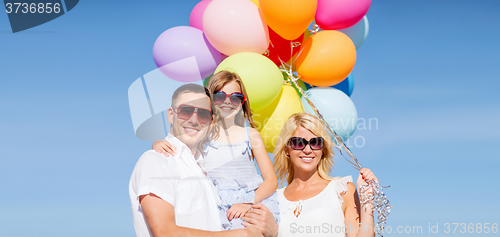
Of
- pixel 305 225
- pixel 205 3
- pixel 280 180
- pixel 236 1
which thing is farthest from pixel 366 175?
pixel 205 3

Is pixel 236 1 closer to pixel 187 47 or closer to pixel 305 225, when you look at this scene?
pixel 187 47

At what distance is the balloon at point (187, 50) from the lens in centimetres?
406

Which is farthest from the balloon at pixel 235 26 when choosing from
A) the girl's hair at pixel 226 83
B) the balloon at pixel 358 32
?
the balloon at pixel 358 32

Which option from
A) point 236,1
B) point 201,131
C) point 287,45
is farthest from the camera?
point 287,45

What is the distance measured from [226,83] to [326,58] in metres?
1.27

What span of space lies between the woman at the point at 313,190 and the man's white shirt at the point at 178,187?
799mm

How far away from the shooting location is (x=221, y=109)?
321 centimetres

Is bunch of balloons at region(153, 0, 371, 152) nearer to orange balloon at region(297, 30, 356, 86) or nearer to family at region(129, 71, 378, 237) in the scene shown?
orange balloon at region(297, 30, 356, 86)

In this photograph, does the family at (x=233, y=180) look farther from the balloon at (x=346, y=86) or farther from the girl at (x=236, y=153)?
the balloon at (x=346, y=86)

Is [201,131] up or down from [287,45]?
down

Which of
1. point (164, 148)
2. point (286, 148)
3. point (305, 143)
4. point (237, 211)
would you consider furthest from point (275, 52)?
point (164, 148)

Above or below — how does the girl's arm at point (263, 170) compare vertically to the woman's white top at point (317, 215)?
above

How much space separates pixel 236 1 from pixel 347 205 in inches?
93.2

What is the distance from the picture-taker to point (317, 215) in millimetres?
2805
